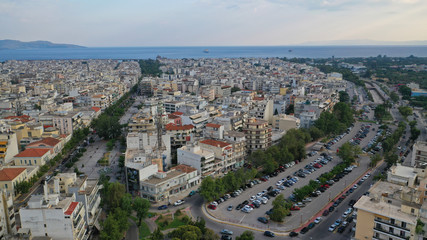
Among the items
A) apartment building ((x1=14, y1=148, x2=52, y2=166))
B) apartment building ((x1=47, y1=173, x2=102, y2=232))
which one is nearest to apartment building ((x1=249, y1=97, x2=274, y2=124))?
apartment building ((x1=14, y1=148, x2=52, y2=166))

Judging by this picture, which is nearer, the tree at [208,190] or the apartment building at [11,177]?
the tree at [208,190]

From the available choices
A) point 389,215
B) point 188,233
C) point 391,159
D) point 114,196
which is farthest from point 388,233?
point 114,196

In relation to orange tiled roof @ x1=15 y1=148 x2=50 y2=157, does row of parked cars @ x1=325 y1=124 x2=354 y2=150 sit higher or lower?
lower

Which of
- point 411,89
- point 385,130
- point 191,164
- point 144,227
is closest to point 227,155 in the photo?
point 191,164

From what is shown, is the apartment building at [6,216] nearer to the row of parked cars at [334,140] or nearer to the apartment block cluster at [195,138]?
the apartment block cluster at [195,138]

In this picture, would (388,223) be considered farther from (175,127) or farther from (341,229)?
(175,127)

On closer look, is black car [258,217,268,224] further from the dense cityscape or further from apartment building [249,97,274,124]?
apartment building [249,97,274,124]

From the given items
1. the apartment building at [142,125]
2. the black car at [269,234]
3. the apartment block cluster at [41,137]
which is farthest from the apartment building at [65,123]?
the black car at [269,234]
